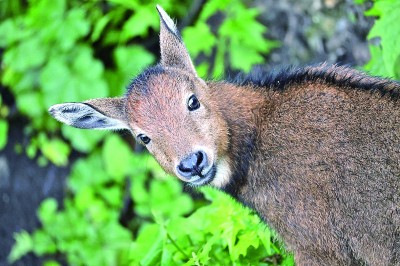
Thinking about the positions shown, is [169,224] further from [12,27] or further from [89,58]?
[12,27]

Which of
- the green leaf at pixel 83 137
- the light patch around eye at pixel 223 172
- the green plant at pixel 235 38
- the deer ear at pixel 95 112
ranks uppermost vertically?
the deer ear at pixel 95 112

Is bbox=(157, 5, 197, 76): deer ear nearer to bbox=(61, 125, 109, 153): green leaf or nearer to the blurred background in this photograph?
the blurred background

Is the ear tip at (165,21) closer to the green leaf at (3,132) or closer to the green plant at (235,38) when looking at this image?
the green plant at (235,38)

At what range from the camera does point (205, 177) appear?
206 inches

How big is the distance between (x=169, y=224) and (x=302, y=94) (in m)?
1.37

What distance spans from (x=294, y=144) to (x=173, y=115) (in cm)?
84

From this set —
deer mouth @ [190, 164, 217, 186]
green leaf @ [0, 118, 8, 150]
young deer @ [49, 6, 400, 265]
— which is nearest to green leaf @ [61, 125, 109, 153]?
green leaf @ [0, 118, 8, 150]

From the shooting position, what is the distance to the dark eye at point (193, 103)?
5.43 metres

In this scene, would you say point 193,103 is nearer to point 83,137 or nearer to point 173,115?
point 173,115

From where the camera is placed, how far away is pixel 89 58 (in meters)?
9.52

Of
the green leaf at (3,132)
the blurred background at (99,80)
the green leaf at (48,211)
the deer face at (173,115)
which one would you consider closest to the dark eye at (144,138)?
the deer face at (173,115)

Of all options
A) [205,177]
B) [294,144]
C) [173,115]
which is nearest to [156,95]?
[173,115]

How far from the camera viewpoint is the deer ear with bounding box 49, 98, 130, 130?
19.0ft

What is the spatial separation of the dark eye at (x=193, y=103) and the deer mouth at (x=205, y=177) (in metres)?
0.44
